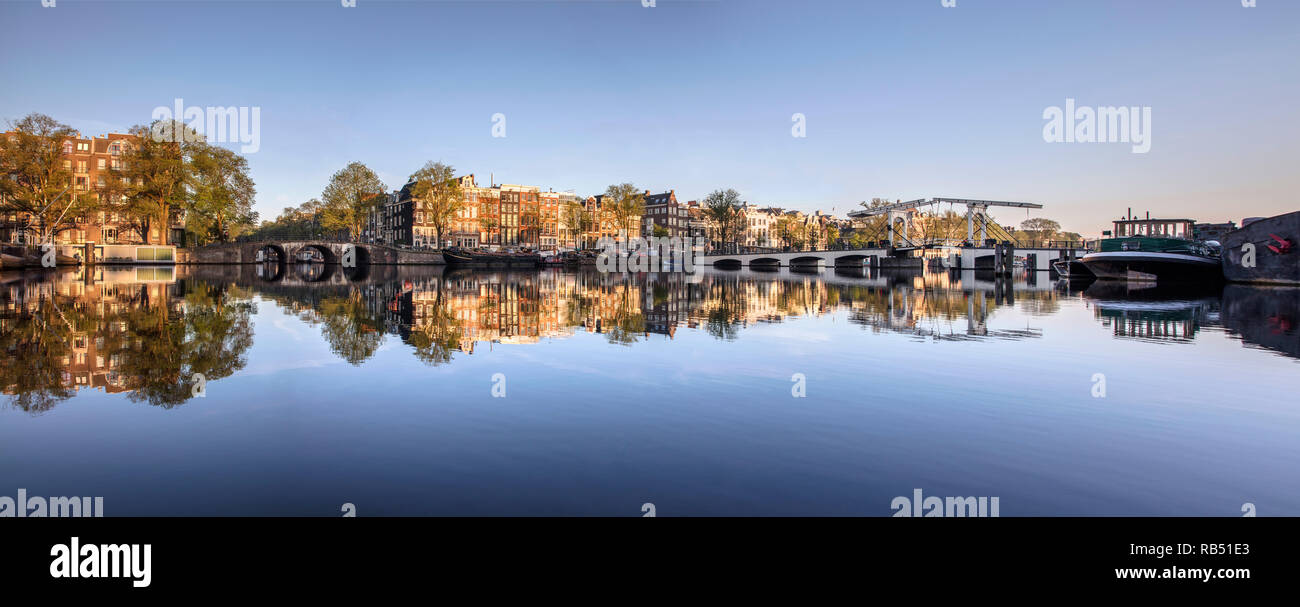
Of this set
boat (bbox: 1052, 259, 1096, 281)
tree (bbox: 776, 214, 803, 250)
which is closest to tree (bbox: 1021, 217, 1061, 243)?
tree (bbox: 776, 214, 803, 250)

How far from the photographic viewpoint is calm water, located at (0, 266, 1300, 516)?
15.5 feet

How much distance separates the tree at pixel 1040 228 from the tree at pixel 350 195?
488 ft

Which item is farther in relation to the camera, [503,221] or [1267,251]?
[503,221]

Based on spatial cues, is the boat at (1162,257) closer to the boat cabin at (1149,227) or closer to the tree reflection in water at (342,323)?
the boat cabin at (1149,227)

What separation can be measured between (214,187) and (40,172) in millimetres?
16965

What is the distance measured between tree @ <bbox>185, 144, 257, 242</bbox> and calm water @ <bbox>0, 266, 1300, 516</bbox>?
5869 cm

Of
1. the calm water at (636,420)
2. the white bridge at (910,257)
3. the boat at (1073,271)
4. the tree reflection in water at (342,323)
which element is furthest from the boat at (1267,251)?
the calm water at (636,420)

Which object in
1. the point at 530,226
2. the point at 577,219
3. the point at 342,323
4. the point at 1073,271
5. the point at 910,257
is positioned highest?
the point at 577,219

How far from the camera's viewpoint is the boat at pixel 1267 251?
3239 cm

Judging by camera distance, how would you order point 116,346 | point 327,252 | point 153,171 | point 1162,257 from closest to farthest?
point 116,346
point 1162,257
point 153,171
point 327,252

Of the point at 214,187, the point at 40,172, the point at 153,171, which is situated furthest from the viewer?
the point at 214,187

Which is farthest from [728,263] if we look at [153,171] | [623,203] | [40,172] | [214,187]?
[40,172]

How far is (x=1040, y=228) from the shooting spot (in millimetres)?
161875

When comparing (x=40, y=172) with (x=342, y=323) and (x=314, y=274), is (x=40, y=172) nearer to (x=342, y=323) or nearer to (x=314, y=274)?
(x=314, y=274)
